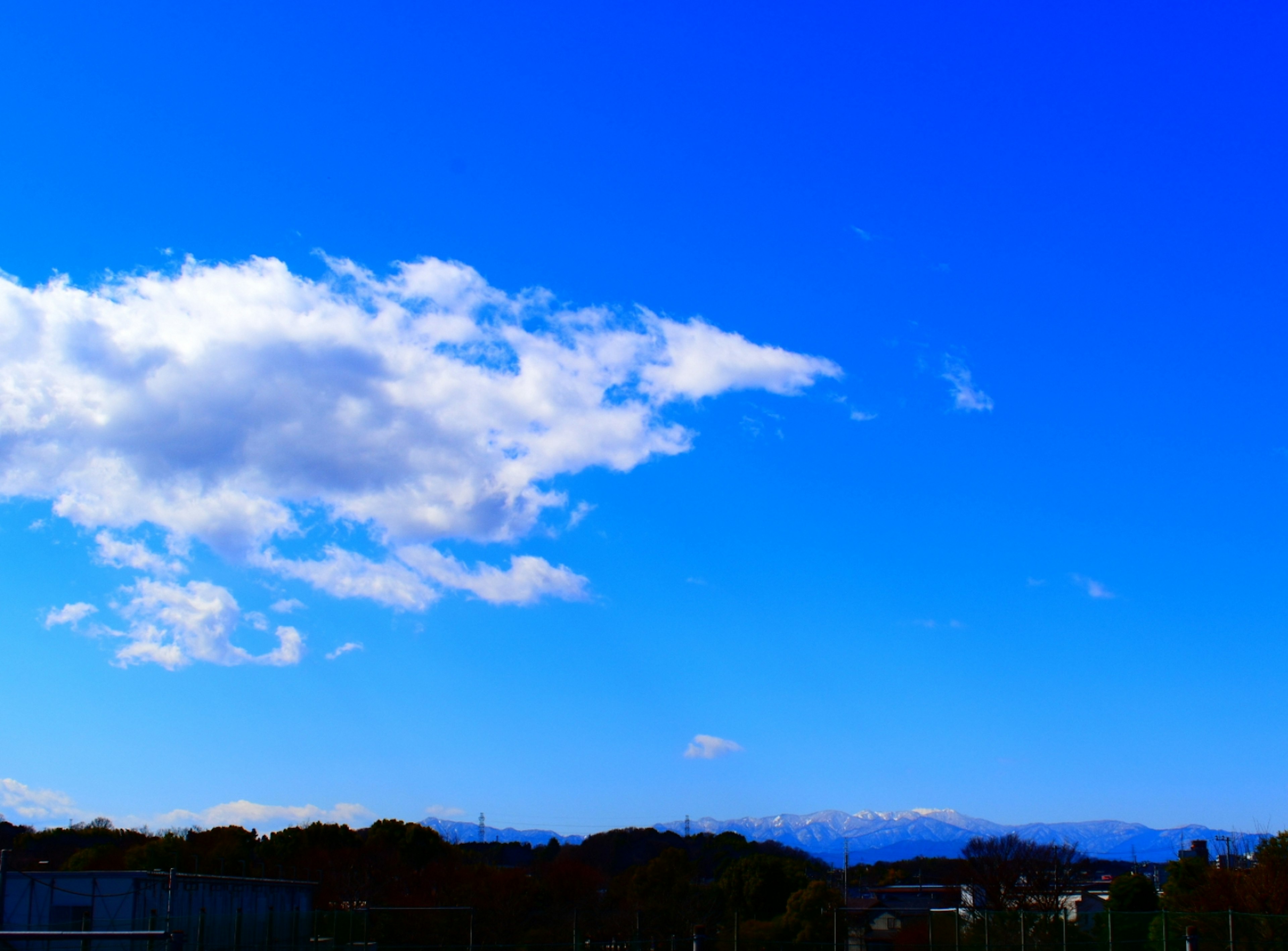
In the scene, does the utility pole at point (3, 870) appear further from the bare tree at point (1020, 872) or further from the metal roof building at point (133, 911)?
the bare tree at point (1020, 872)

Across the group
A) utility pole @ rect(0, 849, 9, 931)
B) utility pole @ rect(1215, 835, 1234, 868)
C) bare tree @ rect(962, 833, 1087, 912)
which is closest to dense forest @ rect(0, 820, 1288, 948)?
bare tree @ rect(962, 833, 1087, 912)

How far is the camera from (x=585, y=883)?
7375 centimetres

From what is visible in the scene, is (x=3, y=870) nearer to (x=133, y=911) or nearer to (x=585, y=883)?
(x=133, y=911)

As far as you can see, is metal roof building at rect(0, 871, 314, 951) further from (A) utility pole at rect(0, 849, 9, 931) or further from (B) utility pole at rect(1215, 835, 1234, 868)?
(B) utility pole at rect(1215, 835, 1234, 868)

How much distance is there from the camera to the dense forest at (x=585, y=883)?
4569 cm

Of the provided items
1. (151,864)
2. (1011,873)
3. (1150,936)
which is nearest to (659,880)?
(1011,873)

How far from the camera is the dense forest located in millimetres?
45688

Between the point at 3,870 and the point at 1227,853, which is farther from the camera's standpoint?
the point at 1227,853

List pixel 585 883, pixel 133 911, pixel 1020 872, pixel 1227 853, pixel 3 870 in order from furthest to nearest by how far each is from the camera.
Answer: pixel 585 883 → pixel 1020 872 → pixel 1227 853 → pixel 133 911 → pixel 3 870

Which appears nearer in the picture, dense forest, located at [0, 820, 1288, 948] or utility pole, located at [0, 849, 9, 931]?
utility pole, located at [0, 849, 9, 931]

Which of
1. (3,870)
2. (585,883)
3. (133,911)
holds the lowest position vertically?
(585,883)

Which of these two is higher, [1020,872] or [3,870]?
[3,870]

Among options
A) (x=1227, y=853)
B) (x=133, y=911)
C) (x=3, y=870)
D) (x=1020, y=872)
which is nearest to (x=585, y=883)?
(x=1020, y=872)

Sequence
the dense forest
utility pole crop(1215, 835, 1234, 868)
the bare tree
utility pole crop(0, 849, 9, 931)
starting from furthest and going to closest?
the bare tree → utility pole crop(1215, 835, 1234, 868) → the dense forest → utility pole crop(0, 849, 9, 931)
